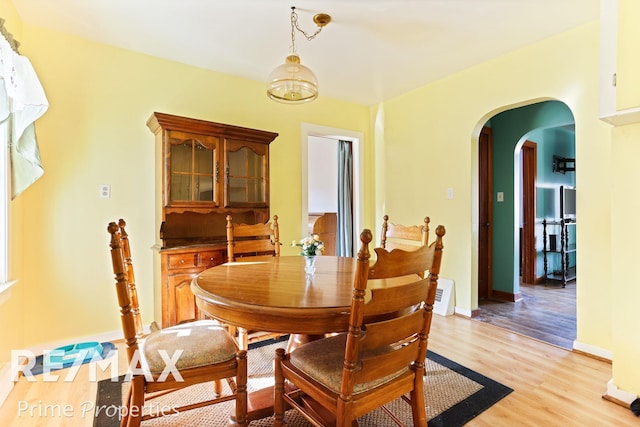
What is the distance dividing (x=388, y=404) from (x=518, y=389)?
31.8 inches

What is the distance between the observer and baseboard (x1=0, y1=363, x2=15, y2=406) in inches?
70.6

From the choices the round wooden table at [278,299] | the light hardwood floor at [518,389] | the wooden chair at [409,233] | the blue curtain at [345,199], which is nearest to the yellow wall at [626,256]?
the light hardwood floor at [518,389]

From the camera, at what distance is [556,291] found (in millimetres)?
4168

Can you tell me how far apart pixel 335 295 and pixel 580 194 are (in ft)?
7.38

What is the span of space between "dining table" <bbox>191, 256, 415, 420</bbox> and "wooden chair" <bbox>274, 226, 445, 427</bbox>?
0.13 metres

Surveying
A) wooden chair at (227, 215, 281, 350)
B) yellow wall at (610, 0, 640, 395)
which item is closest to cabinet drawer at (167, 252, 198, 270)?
wooden chair at (227, 215, 281, 350)

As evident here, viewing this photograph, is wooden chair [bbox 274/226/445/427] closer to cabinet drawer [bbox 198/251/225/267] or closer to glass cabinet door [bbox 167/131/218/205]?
cabinet drawer [bbox 198/251/225/267]

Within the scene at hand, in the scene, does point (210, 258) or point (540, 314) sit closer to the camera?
point (210, 258)

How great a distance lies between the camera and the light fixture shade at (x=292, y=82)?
1.95 m

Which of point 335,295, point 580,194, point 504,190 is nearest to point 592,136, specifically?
point 580,194

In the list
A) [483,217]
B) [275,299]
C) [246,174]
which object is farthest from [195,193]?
[483,217]

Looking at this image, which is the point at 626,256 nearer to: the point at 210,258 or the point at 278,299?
the point at 278,299

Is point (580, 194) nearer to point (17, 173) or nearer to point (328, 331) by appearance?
point (328, 331)

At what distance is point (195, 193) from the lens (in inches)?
108
